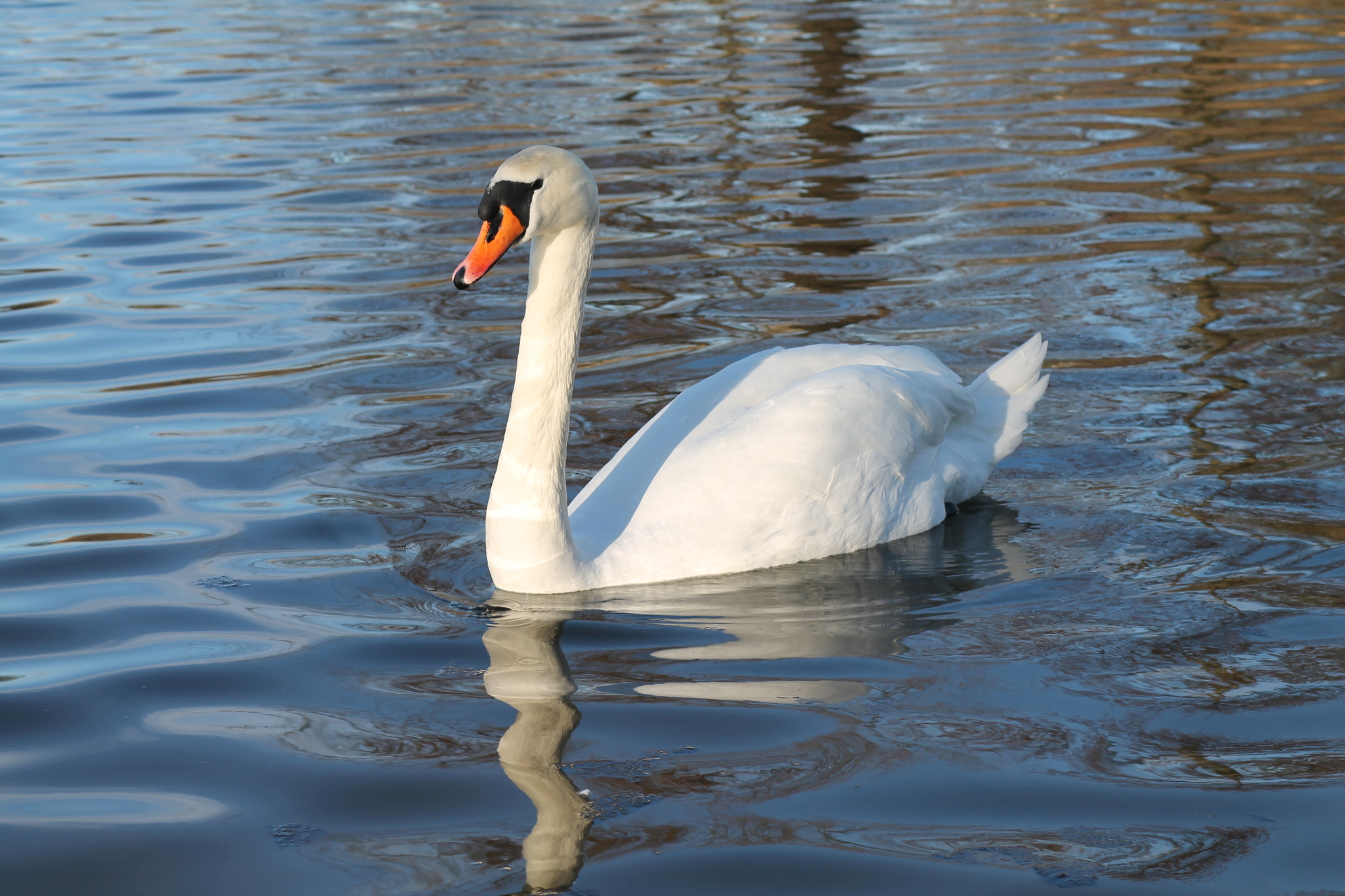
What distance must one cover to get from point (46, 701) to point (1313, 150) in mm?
10656

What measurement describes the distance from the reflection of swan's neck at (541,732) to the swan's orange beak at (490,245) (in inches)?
43.8

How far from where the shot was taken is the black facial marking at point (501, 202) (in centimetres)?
459

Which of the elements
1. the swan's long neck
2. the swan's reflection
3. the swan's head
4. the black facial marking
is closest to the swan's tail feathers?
the swan's reflection

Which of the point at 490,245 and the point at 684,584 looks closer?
the point at 490,245

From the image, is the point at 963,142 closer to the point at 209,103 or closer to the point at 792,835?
the point at 209,103

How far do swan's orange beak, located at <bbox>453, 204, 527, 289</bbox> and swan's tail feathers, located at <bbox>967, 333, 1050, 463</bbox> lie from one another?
2261mm

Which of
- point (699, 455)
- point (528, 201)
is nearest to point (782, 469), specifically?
point (699, 455)

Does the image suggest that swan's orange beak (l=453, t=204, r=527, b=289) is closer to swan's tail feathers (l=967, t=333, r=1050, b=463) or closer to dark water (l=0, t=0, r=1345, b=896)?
dark water (l=0, t=0, r=1345, b=896)

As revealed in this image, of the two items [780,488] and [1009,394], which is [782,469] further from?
[1009,394]

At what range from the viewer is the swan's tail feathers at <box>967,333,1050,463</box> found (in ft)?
19.8

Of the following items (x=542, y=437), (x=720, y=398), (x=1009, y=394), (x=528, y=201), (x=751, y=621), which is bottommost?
(x=751, y=621)

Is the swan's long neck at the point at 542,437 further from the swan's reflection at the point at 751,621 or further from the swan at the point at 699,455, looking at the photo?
the swan's reflection at the point at 751,621

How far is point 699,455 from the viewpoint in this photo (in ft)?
17.5

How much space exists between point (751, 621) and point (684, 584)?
0.42 meters
